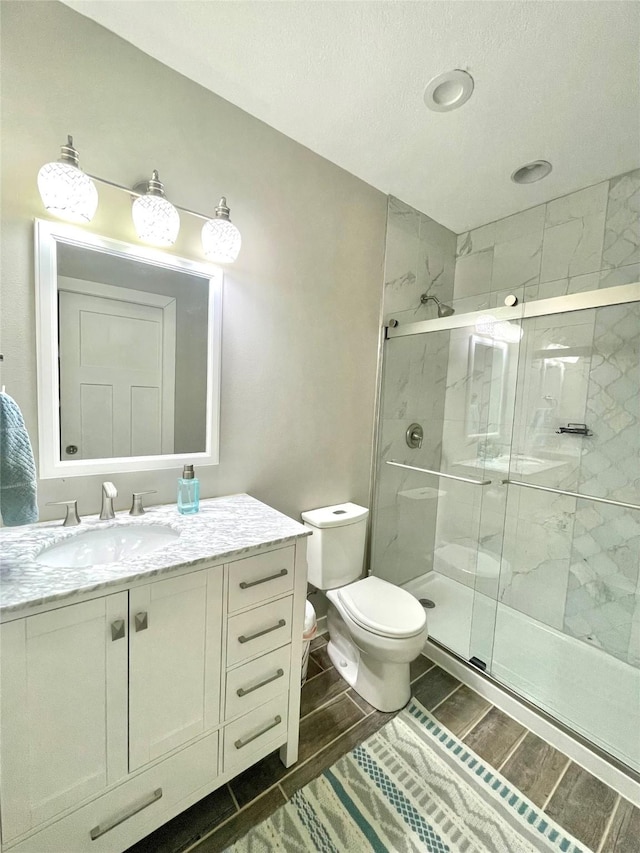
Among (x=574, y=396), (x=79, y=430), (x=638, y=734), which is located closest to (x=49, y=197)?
(x=79, y=430)

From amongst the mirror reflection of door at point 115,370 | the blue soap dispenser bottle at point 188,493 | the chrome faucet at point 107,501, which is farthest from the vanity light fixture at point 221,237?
the chrome faucet at point 107,501

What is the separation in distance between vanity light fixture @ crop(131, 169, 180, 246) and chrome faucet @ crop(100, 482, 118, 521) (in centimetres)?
89

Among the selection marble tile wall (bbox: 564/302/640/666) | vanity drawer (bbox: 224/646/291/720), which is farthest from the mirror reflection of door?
marble tile wall (bbox: 564/302/640/666)

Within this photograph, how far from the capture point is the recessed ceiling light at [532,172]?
1.69 m

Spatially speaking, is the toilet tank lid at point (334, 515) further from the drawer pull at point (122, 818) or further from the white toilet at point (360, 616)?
the drawer pull at point (122, 818)

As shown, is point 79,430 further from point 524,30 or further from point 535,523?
point 535,523

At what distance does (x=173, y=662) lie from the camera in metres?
0.94

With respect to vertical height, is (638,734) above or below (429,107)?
below

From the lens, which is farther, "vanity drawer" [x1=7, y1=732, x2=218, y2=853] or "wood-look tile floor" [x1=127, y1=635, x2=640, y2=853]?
"wood-look tile floor" [x1=127, y1=635, x2=640, y2=853]

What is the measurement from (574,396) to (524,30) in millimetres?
1581

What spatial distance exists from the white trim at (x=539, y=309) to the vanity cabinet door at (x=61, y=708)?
1.90m

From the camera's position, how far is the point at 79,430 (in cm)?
121

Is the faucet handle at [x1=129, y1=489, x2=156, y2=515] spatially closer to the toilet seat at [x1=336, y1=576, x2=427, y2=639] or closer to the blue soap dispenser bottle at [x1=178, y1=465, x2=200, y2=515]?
the blue soap dispenser bottle at [x1=178, y1=465, x2=200, y2=515]

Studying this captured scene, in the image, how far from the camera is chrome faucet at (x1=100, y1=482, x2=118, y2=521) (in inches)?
45.5
